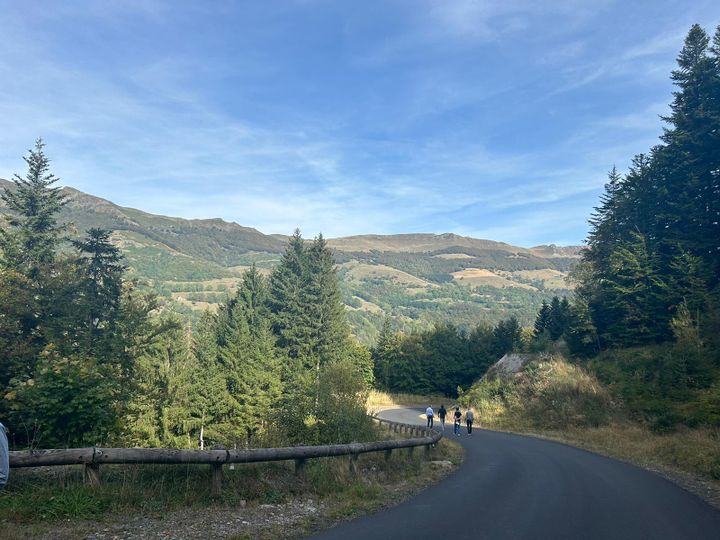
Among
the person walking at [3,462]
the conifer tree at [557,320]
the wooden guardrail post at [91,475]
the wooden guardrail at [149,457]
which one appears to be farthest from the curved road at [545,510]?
the conifer tree at [557,320]

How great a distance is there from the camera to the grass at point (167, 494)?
21.4 feet

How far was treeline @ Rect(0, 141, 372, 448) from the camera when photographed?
11.7 m

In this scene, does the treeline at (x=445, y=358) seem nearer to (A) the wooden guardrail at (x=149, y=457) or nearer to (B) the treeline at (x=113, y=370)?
(B) the treeline at (x=113, y=370)

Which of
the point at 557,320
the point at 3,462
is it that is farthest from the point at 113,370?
the point at 557,320

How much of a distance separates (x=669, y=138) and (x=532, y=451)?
29927mm

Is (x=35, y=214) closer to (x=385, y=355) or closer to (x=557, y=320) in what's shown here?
(x=557, y=320)

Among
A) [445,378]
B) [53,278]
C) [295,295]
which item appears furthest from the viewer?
[445,378]

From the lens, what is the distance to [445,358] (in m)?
87.8

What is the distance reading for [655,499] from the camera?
406 inches

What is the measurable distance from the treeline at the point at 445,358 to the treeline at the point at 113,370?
143 feet

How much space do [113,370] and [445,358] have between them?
76.0 m

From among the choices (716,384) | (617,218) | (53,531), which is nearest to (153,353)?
(53,531)

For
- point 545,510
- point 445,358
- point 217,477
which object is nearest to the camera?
point 217,477

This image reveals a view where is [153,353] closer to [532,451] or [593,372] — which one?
[532,451]
